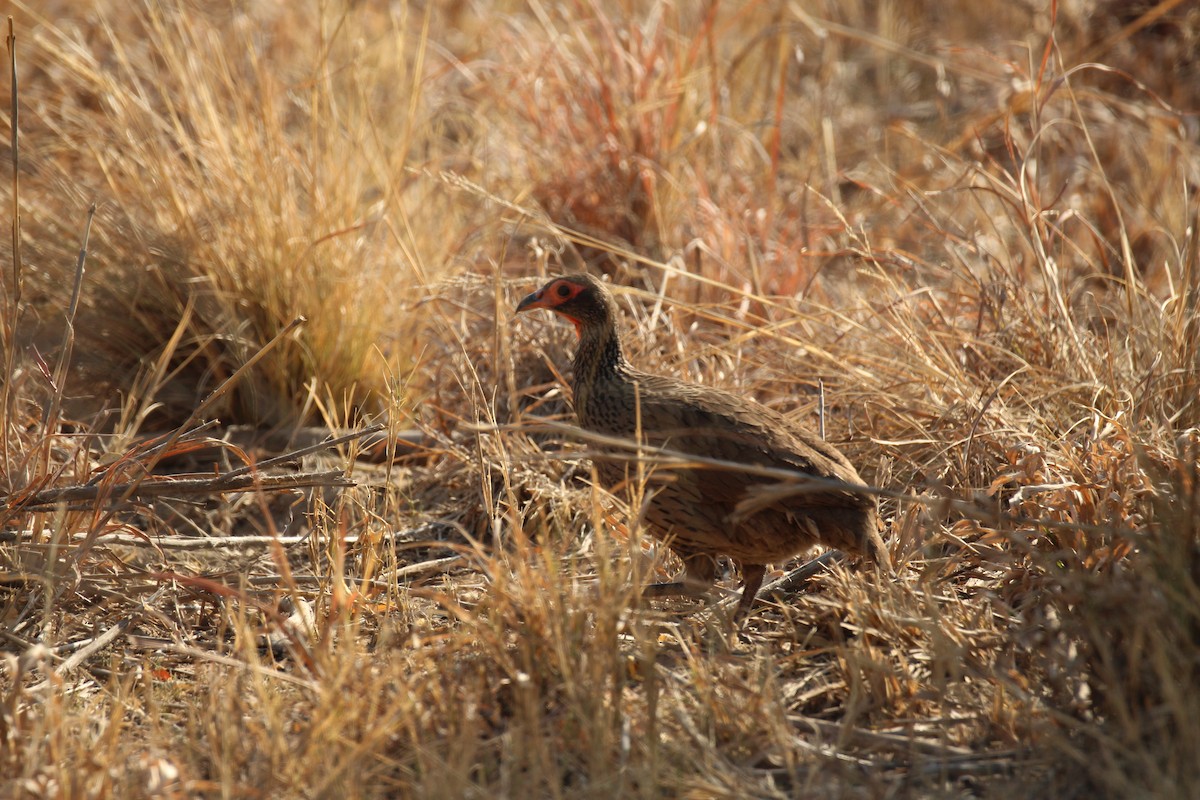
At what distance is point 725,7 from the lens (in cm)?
864

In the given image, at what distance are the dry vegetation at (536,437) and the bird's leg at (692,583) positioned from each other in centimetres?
6

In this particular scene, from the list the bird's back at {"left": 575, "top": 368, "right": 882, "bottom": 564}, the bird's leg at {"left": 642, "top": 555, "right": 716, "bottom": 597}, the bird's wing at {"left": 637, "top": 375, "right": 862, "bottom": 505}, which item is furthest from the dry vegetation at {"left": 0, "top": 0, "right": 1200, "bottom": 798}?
the bird's wing at {"left": 637, "top": 375, "right": 862, "bottom": 505}

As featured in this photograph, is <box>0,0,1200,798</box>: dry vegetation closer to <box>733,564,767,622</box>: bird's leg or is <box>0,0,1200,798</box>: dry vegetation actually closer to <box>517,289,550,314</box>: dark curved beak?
<box>733,564,767,622</box>: bird's leg

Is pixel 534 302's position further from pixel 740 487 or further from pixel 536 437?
pixel 740 487

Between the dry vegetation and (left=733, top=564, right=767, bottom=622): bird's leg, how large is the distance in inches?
3.3

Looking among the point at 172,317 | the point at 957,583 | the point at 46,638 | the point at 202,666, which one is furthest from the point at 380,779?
the point at 172,317

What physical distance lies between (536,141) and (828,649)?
3.56 metres

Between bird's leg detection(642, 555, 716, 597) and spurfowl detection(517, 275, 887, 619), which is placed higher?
spurfowl detection(517, 275, 887, 619)

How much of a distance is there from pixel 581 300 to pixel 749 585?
1067mm

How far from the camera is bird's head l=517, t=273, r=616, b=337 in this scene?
3.87m

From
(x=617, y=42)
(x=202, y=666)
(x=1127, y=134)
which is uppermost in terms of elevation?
(x=617, y=42)

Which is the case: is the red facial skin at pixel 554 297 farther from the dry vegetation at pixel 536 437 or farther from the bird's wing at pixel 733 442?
the bird's wing at pixel 733 442

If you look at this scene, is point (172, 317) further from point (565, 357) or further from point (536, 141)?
point (536, 141)

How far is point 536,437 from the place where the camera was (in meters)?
4.43
